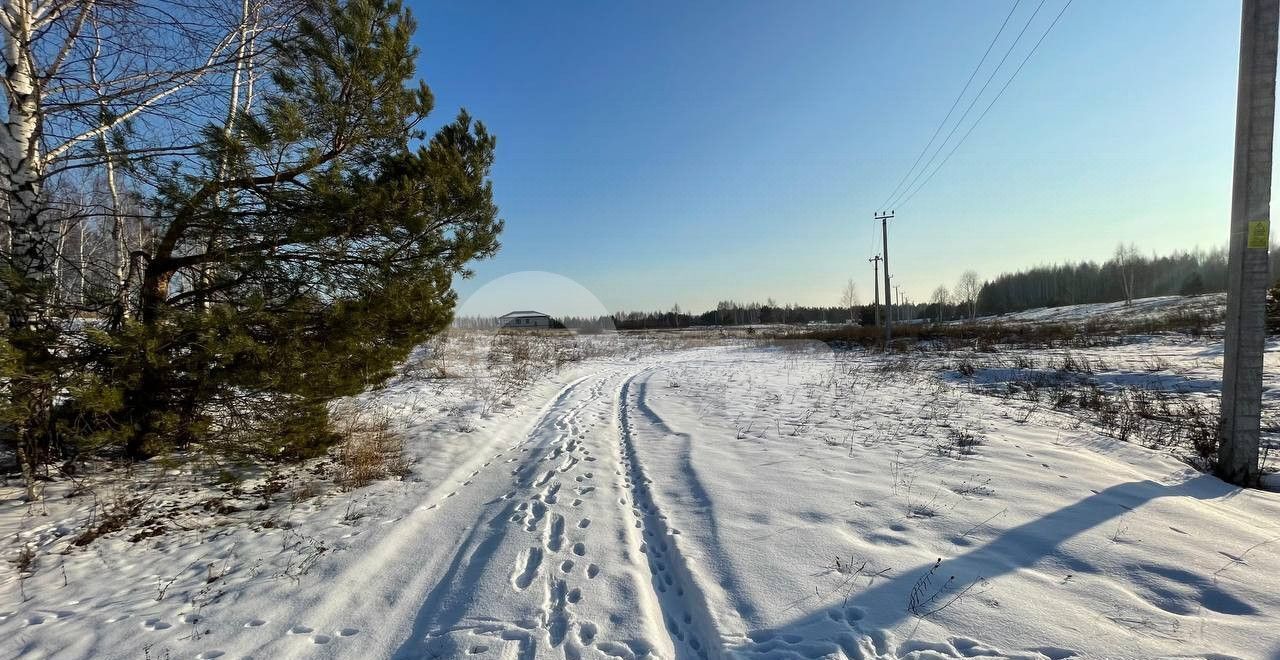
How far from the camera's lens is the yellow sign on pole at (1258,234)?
13.6 ft

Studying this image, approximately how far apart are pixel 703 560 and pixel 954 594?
155 cm

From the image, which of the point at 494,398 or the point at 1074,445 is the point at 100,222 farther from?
the point at 1074,445

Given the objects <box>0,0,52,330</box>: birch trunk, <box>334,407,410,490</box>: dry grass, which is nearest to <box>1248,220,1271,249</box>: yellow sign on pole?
<box>334,407,410,490</box>: dry grass

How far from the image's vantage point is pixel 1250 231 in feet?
13.7

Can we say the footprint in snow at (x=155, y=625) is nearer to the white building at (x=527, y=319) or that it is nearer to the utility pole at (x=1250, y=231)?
the utility pole at (x=1250, y=231)

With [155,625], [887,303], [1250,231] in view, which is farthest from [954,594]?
[887,303]

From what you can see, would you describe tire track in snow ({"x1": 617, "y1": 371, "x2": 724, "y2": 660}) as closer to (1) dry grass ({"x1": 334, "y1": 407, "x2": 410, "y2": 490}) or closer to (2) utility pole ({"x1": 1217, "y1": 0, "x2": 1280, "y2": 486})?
(1) dry grass ({"x1": 334, "y1": 407, "x2": 410, "y2": 490})

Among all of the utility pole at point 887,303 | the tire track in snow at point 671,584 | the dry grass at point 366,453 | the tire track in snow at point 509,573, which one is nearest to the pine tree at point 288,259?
the dry grass at point 366,453

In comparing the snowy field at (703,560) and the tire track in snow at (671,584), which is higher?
the snowy field at (703,560)

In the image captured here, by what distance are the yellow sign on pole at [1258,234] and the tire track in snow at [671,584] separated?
614cm

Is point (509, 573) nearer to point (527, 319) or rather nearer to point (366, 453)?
point (366, 453)

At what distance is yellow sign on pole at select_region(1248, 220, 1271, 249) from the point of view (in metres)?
4.15

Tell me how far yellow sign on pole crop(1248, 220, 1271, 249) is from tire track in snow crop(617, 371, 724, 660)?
6144 millimetres

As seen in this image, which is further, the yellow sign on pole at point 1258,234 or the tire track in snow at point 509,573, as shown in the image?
the yellow sign on pole at point 1258,234
